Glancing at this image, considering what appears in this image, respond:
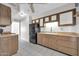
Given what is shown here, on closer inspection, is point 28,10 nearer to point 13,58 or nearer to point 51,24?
point 51,24

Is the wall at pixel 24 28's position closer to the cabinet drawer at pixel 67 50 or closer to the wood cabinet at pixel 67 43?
the wood cabinet at pixel 67 43

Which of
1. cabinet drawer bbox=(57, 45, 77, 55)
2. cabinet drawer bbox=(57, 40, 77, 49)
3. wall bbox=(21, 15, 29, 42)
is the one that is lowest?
cabinet drawer bbox=(57, 45, 77, 55)

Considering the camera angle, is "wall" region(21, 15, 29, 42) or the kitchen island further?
the kitchen island

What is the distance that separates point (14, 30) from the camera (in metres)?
2.36

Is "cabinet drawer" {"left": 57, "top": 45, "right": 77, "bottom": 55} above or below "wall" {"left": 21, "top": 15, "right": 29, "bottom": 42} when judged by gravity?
below

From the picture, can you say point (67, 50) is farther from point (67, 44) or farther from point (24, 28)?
point (24, 28)

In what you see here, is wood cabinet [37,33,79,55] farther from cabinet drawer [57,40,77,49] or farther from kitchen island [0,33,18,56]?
kitchen island [0,33,18,56]

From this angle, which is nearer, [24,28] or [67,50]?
[24,28]

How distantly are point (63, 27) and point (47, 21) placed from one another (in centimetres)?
57

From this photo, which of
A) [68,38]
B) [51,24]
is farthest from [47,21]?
[68,38]

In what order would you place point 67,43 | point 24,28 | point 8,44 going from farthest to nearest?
point 67,43 → point 8,44 → point 24,28

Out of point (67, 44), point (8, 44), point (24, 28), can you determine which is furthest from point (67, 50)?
point (8, 44)

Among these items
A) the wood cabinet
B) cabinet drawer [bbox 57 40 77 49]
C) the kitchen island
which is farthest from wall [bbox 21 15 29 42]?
cabinet drawer [bbox 57 40 77 49]

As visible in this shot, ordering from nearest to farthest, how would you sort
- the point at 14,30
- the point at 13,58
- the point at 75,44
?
the point at 13,58 < the point at 14,30 < the point at 75,44
